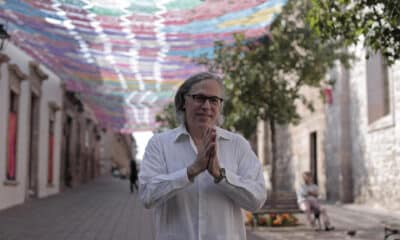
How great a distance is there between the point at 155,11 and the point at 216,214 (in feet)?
22.5

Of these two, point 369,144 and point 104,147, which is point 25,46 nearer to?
point 369,144

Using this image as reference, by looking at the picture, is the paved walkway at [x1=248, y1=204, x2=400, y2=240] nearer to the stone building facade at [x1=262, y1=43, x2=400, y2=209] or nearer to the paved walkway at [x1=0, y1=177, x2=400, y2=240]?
the paved walkway at [x1=0, y1=177, x2=400, y2=240]

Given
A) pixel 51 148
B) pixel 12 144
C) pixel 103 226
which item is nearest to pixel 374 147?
pixel 103 226

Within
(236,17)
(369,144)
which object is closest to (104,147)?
(369,144)

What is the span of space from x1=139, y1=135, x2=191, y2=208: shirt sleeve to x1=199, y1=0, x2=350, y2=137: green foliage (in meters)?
11.6

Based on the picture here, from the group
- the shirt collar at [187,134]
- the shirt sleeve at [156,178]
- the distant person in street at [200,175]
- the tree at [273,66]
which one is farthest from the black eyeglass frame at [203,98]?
the tree at [273,66]

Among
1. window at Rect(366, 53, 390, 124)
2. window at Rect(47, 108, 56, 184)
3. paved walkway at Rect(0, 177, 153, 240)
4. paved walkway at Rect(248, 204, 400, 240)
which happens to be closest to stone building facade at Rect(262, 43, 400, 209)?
window at Rect(366, 53, 390, 124)

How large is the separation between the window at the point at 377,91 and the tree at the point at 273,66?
15.9 ft

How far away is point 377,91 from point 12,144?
11330 mm

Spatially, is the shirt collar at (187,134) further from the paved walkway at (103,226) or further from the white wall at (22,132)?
the white wall at (22,132)

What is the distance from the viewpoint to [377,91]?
63.1 ft

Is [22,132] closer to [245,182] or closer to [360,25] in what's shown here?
[360,25]

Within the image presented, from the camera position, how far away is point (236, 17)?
976cm

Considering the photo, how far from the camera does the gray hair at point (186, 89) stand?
257cm
